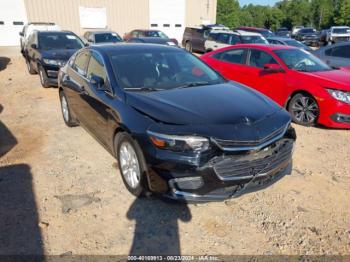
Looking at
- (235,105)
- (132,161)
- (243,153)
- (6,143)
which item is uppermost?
(235,105)

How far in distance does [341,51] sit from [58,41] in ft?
28.0

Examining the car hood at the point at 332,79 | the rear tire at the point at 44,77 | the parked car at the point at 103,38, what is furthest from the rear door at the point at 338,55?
the parked car at the point at 103,38

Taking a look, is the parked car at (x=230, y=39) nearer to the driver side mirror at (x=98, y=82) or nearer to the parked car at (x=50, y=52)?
the parked car at (x=50, y=52)

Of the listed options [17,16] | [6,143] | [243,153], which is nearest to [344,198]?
[243,153]

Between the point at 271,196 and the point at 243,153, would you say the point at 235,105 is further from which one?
the point at 271,196

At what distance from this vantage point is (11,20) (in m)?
23.8

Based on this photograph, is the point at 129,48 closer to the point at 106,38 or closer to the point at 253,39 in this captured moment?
the point at 253,39

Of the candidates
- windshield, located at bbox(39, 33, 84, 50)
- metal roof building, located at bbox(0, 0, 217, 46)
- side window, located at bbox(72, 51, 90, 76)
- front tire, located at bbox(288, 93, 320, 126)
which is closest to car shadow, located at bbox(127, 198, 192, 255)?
side window, located at bbox(72, 51, 90, 76)

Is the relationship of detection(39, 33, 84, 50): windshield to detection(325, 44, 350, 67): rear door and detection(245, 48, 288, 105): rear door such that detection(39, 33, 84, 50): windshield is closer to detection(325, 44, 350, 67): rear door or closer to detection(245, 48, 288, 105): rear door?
detection(245, 48, 288, 105): rear door

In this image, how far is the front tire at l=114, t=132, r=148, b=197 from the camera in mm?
3055

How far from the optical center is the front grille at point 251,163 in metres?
2.79

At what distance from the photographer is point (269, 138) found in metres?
3.01

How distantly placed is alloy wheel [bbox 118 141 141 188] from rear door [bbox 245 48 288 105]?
384 centimetres

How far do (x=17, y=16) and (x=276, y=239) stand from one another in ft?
87.0
